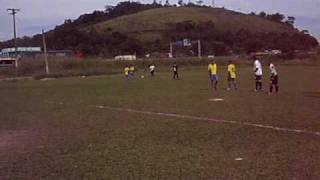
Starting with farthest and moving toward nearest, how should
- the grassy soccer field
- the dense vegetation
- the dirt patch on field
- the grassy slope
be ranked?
the grassy slope < the dense vegetation < the dirt patch on field < the grassy soccer field

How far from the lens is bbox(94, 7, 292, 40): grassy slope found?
5832 inches

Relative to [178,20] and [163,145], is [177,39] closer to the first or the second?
[178,20]

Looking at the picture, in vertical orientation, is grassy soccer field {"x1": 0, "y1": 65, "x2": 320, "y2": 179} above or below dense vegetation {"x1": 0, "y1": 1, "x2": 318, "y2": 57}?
below

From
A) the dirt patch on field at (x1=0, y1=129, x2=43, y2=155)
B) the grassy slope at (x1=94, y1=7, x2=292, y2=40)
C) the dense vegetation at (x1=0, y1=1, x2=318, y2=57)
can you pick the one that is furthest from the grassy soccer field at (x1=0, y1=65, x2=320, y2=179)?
the grassy slope at (x1=94, y1=7, x2=292, y2=40)

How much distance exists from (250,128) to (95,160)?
497cm

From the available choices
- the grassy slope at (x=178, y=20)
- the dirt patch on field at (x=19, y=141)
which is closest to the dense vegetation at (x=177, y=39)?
the grassy slope at (x=178, y=20)

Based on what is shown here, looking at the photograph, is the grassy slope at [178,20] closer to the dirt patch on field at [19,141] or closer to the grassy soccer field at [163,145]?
the grassy soccer field at [163,145]

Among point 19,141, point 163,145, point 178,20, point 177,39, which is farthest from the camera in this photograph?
point 178,20

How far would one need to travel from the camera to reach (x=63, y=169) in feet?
31.6

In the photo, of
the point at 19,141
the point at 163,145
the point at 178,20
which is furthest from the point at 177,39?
the point at 163,145

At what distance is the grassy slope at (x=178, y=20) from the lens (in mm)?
148137

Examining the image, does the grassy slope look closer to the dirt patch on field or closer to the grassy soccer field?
the grassy soccer field

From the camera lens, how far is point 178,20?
154m

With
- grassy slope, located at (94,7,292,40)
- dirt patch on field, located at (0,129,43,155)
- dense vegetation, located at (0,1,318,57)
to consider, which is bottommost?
dirt patch on field, located at (0,129,43,155)
